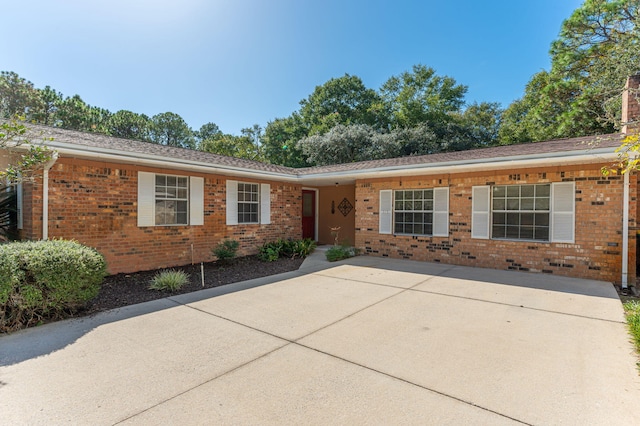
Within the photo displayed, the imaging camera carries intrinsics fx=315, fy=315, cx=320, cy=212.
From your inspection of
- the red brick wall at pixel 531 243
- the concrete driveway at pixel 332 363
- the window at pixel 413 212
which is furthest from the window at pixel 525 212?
the concrete driveway at pixel 332 363

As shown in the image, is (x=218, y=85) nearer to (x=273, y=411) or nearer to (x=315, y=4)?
(x=315, y=4)

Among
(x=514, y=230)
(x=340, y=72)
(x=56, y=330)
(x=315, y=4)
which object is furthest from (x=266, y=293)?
(x=340, y=72)

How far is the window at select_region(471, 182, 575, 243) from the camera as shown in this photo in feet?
24.1

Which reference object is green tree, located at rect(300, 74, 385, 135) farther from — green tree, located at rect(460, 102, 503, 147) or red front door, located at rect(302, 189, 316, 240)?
red front door, located at rect(302, 189, 316, 240)

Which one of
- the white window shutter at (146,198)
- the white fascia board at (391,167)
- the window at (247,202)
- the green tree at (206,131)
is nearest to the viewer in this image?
the white fascia board at (391,167)

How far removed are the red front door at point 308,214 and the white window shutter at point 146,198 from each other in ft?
21.6

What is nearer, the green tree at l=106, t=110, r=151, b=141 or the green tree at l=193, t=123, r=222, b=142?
the green tree at l=106, t=110, r=151, b=141

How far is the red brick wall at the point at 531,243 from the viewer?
269 inches

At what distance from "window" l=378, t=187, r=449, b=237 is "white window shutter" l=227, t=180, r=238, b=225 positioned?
4.61 metres

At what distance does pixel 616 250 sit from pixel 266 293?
748 cm

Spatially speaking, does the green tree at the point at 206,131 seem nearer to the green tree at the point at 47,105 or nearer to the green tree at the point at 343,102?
the green tree at the point at 47,105

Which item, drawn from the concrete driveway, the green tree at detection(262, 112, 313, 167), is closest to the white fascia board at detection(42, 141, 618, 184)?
the concrete driveway

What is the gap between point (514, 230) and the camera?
8102mm

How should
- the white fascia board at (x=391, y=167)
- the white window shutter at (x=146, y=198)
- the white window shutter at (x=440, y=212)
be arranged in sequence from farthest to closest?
the white window shutter at (x=440, y=212)
the white window shutter at (x=146, y=198)
the white fascia board at (x=391, y=167)
